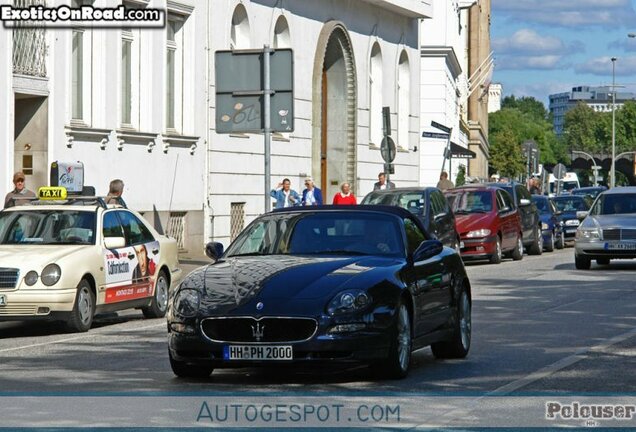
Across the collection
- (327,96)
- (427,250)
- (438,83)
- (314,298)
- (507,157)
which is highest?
(438,83)

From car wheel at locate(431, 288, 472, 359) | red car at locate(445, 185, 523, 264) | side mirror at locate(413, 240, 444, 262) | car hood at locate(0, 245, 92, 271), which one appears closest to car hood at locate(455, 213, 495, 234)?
red car at locate(445, 185, 523, 264)

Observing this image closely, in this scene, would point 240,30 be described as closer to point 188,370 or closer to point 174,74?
point 174,74

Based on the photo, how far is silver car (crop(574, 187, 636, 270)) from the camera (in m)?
30.2

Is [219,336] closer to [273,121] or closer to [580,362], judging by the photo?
[580,362]

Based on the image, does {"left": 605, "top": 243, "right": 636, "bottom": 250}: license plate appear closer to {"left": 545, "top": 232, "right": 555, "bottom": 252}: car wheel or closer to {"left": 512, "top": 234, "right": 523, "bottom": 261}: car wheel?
{"left": 512, "top": 234, "right": 523, "bottom": 261}: car wheel

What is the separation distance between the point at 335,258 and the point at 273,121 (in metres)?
12.7

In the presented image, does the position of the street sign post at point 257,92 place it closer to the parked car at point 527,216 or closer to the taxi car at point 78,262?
the taxi car at point 78,262

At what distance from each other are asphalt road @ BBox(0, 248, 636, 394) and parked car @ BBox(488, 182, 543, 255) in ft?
51.2

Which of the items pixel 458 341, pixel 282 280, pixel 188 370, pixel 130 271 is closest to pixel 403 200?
pixel 130 271

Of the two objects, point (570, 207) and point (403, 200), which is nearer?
point (403, 200)

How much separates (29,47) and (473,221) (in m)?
10.9

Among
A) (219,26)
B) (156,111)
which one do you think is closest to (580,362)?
(156,111)

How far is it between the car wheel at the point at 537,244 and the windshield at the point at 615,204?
835 centimetres

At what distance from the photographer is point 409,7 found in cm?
5284
